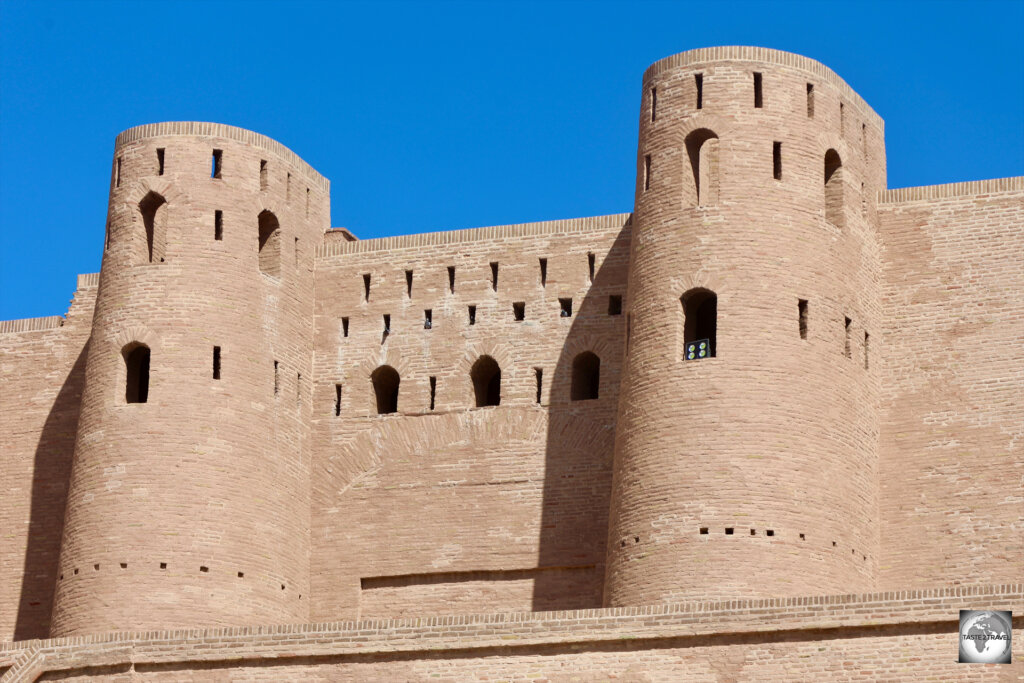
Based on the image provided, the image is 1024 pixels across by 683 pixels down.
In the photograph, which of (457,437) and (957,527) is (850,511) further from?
(457,437)

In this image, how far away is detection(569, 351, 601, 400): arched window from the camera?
1271 inches

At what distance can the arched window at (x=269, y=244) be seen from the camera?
109 ft

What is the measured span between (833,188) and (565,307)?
4.43 meters

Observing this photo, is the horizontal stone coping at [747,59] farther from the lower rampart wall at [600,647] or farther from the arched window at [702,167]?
the lower rampart wall at [600,647]

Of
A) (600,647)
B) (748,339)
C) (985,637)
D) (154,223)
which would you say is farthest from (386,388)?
(985,637)

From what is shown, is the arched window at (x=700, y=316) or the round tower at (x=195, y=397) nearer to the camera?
the arched window at (x=700, y=316)

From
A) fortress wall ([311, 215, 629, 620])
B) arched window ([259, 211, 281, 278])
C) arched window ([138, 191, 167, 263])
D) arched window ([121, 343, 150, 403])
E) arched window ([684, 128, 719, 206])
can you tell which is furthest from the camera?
arched window ([259, 211, 281, 278])

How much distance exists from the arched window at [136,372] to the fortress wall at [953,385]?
10416 millimetres

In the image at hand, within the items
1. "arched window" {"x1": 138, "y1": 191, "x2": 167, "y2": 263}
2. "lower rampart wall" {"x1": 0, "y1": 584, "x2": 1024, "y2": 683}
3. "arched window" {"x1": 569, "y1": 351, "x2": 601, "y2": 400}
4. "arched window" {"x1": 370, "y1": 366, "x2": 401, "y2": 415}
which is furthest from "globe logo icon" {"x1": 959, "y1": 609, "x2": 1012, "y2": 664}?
"arched window" {"x1": 138, "y1": 191, "x2": 167, "y2": 263}

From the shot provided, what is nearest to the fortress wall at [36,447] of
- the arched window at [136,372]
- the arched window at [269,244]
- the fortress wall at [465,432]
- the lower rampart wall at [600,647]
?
the arched window at [136,372]

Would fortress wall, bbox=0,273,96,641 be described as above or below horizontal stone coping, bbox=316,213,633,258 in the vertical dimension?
below

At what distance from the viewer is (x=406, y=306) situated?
110 ft

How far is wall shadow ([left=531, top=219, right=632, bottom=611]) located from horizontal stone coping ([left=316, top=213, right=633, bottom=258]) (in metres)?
0.46

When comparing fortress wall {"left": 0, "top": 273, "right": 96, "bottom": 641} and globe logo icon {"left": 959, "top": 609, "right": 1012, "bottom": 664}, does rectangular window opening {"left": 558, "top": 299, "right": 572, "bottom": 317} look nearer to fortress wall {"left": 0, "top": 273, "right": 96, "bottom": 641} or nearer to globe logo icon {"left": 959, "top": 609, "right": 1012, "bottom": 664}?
fortress wall {"left": 0, "top": 273, "right": 96, "bottom": 641}
